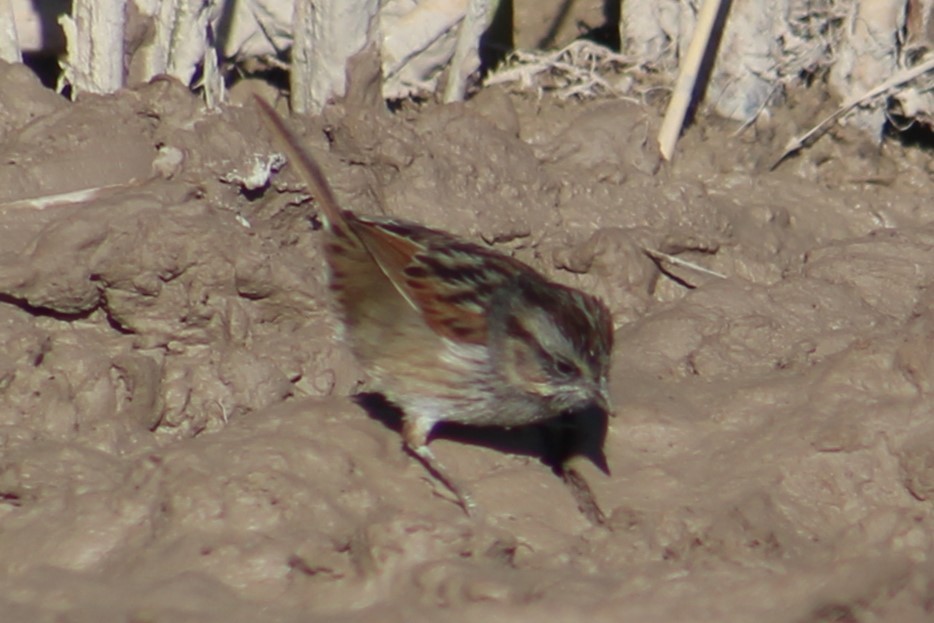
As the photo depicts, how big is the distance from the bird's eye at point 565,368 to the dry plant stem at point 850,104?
2.98 meters

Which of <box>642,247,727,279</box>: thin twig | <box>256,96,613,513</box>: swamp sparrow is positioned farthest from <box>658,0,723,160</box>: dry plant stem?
<box>256,96,613,513</box>: swamp sparrow

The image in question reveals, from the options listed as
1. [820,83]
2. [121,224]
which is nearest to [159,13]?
[121,224]

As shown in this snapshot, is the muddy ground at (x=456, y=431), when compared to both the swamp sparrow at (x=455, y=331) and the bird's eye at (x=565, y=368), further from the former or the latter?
the bird's eye at (x=565, y=368)

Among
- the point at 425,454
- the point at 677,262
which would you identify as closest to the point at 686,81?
the point at 677,262

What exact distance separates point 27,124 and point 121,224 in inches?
40.1

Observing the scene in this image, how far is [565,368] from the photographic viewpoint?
6402mm

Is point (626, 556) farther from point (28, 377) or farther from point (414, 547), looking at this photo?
point (28, 377)

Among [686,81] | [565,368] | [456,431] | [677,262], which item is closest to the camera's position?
[565,368]

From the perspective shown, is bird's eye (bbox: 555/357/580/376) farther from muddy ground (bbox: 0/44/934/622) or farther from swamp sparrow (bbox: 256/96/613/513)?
muddy ground (bbox: 0/44/934/622)

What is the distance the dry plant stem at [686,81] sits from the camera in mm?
8391

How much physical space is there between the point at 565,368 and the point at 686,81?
8.81 feet

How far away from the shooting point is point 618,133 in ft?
28.1

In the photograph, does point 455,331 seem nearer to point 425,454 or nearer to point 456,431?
point 425,454

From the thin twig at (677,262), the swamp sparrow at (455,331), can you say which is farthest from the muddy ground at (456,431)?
the swamp sparrow at (455,331)
